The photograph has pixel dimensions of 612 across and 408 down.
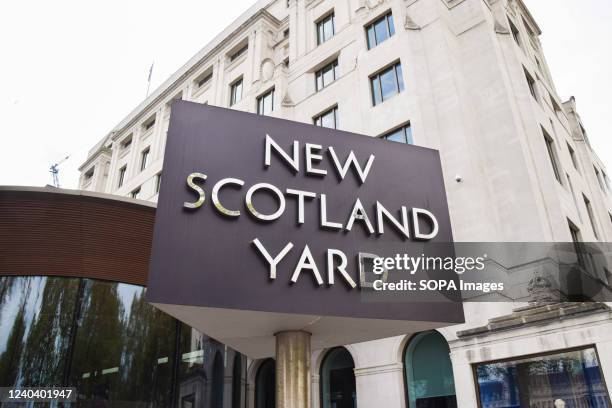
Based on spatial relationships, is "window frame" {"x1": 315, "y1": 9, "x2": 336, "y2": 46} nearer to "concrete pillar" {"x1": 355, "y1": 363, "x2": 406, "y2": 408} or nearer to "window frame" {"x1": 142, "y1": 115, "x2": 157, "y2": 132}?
"window frame" {"x1": 142, "y1": 115, "x2": 157, "y2": 132}

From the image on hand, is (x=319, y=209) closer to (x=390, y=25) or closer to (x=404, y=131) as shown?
(x=404, y=131)

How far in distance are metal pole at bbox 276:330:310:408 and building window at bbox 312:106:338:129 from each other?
15.4 m

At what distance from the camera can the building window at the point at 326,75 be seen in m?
25.9

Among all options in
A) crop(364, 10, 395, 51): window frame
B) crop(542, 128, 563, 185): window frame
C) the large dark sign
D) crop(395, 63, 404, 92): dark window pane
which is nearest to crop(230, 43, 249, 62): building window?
crop(364, 10, 395, 51): window frame

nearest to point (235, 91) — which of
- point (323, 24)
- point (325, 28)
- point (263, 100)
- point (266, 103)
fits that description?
point (263, 100)

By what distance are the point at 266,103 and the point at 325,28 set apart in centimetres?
566

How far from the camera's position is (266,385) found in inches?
796

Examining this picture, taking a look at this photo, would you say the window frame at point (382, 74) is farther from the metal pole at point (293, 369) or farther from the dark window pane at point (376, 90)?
the metal pole at point (293, 369)

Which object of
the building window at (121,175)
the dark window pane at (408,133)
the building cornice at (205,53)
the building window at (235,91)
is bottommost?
the dark window pane at (408,133)

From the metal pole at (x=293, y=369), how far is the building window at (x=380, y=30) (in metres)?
17.6

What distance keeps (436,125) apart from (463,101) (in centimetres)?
165

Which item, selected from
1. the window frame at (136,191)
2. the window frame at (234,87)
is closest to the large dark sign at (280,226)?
the window frame at (234,87)

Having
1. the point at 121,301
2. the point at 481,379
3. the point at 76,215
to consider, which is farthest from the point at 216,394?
the point at 481,379

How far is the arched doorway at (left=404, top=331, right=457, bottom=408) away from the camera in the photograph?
15.3 m
